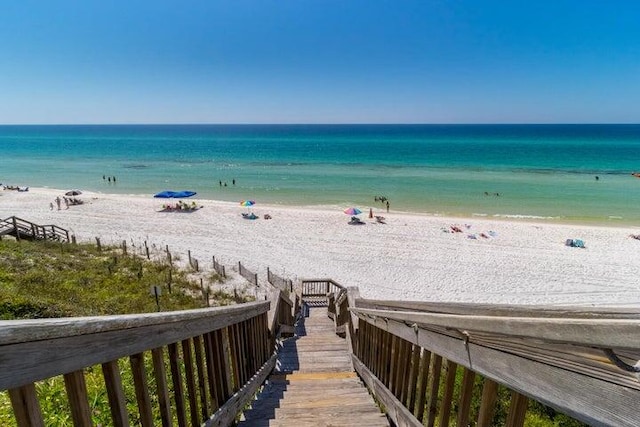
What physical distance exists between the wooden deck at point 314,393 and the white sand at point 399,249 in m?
8.64

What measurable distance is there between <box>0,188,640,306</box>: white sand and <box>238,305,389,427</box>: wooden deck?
864 centimetres

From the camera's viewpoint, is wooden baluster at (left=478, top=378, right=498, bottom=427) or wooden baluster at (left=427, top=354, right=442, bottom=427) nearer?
wooden baluster at (left=478, top=378, right=498, bottom=427)

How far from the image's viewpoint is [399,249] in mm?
20344

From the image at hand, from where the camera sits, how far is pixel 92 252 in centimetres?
1555

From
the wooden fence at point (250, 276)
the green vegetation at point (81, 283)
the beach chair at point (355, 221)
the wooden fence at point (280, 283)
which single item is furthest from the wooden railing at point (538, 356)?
the beach chair at point (355, 221)

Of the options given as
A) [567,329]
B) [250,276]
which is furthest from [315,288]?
[567,329]

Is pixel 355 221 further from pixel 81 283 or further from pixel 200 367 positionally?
pixel 200 367

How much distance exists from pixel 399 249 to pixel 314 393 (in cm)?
1702

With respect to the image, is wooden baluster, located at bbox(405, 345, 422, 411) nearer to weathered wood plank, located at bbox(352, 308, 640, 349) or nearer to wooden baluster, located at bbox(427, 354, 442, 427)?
wooden baluster, located at bbox(427, 354, 442, 427)

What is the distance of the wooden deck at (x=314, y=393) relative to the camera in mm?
3207

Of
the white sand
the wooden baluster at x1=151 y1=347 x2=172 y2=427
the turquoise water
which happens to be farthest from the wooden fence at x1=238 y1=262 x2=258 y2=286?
the turquoise water

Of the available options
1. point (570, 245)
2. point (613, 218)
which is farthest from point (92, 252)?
point (613, 218)

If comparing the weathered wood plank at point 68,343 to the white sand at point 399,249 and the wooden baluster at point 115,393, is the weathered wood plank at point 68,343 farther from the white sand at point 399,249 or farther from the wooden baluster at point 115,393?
the white sand at point 399,249

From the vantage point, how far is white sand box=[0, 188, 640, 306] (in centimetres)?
1537
